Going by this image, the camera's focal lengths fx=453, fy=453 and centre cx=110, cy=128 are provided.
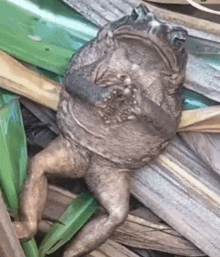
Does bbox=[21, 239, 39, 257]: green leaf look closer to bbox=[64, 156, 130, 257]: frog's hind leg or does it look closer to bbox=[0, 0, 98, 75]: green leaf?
bbox=[64, 156, 130, 257]: frog's hind leg

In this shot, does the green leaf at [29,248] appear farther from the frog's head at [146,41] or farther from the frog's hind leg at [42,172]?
the frog's head at [146,41]

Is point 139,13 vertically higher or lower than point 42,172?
higher

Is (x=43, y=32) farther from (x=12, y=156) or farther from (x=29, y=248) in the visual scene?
(x=29, y=248)

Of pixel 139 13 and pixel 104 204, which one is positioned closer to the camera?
pixel 139 13

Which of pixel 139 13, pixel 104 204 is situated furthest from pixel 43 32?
pixel 104 204

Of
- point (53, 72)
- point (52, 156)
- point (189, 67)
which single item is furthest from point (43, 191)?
point (189, 67)

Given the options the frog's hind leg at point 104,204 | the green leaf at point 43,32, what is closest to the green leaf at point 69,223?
the frog's hind leg at point 104,204

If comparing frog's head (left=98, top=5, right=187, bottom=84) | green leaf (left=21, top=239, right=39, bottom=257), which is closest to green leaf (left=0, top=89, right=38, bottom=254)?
green leaf (left=21, top=239, right=39, bottom=257)

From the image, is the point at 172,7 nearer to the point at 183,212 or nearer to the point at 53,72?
→ the point at 53,72
